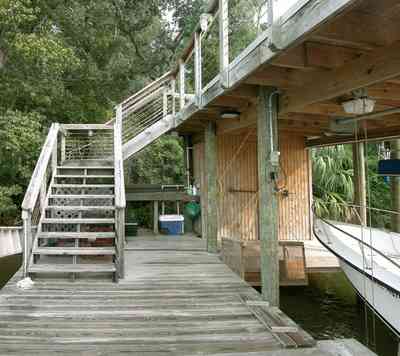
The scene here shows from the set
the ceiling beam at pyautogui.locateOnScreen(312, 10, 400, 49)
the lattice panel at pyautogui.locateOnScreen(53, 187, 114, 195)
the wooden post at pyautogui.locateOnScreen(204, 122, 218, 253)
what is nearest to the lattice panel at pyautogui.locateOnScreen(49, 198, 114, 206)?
the lattice panel at pyautogui.locateOnScreen(53, 187, 114, 195)

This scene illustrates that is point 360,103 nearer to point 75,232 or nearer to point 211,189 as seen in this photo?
point 211,189

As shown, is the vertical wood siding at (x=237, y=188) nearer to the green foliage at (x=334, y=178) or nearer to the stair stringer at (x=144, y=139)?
the stair stringer at (x=144, y=139)

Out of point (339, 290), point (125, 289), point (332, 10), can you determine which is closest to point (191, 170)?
point (339, 290)

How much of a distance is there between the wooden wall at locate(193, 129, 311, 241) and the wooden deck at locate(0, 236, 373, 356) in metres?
3.39

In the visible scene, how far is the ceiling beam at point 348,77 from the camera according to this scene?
289 cm

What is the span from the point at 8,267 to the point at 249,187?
5.90 m

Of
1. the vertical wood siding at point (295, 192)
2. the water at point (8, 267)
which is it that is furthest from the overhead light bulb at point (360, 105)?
the water at point (8, 267)

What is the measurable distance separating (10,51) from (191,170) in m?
4.82

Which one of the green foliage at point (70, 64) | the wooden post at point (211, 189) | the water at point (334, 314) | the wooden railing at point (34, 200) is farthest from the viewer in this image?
the green foliage at point (70, 64)

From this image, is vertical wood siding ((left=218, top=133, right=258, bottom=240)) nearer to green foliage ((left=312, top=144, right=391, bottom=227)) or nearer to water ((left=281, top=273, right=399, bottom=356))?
water ((left=281, top=273, right=399, bottom=356))

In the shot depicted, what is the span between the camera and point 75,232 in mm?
5367

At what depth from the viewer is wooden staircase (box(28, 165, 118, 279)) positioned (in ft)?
16.0

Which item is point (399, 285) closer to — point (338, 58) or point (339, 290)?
point (338, 58)

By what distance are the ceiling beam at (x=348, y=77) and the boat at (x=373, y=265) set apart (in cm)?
136
